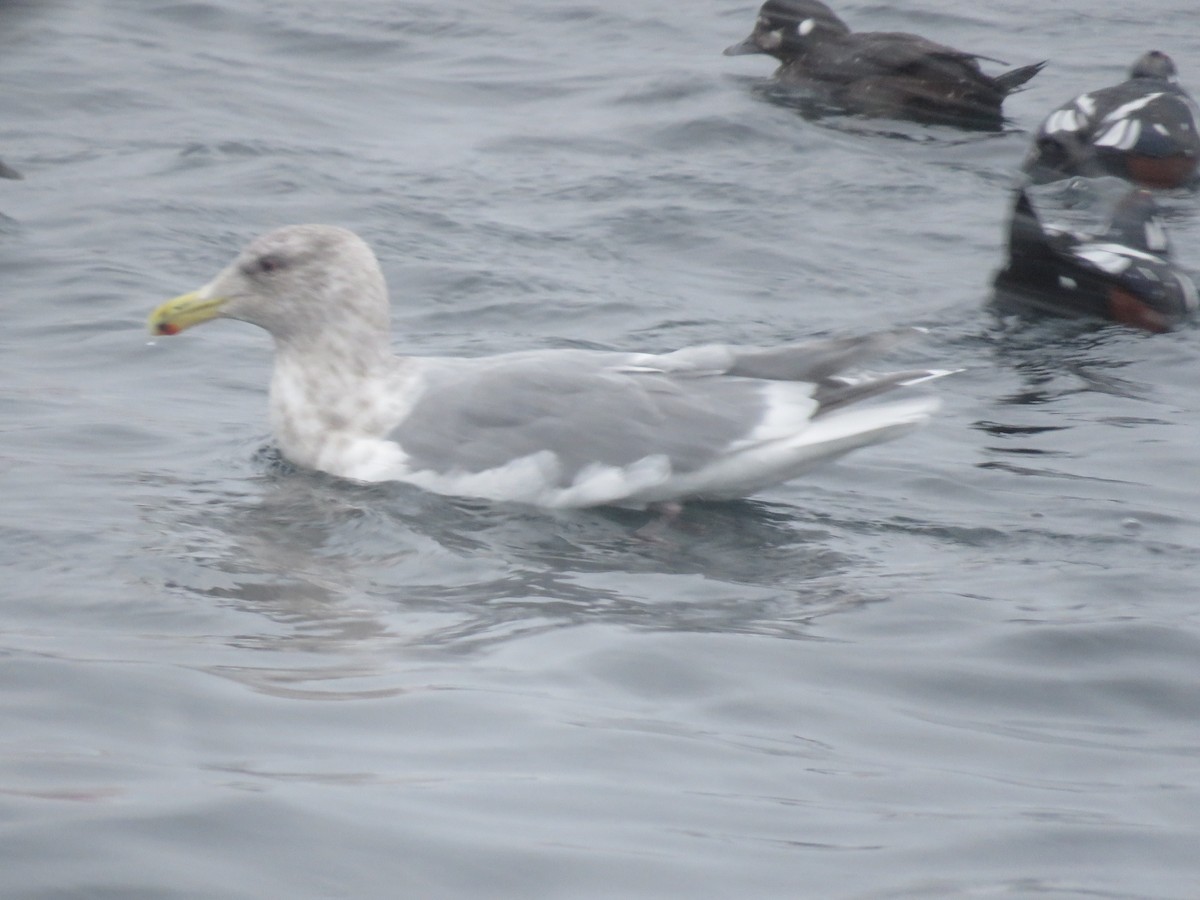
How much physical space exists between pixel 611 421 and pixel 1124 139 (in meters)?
6.89

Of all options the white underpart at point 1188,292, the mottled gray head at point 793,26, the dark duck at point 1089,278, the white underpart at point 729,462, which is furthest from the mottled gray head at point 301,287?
the mottled gray head at point 793,26

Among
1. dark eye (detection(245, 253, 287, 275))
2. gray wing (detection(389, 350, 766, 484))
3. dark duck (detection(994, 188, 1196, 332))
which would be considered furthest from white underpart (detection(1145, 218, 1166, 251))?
dark eye (detection(245, 253, 287, 275))

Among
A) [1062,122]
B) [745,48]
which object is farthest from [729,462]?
[745,48]

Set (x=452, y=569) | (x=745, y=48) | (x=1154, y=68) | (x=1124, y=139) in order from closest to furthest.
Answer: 1. (x=452, y=569)
2. (x=1124, y=139)
3. (x=1154, y=68)
4. (x=745, y=48)

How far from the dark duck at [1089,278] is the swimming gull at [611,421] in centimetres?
315

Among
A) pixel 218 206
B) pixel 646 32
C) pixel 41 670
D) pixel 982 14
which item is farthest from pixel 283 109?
pixel 41 670

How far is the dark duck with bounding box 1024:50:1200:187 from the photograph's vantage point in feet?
40.3

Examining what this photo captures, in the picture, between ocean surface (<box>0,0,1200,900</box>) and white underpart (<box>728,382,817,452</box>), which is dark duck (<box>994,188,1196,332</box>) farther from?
white underpart (<box>728,382,817,452</box>)

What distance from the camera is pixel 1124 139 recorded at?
1227 centimetres

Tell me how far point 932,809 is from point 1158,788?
0.63 meters

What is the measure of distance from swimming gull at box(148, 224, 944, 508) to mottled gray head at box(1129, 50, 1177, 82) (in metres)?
7.25

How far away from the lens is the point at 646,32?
1766 centimetres

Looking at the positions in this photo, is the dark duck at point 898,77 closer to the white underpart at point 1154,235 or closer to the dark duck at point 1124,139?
the dark duck at point 1124,139

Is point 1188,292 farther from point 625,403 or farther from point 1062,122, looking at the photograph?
point 625,403
